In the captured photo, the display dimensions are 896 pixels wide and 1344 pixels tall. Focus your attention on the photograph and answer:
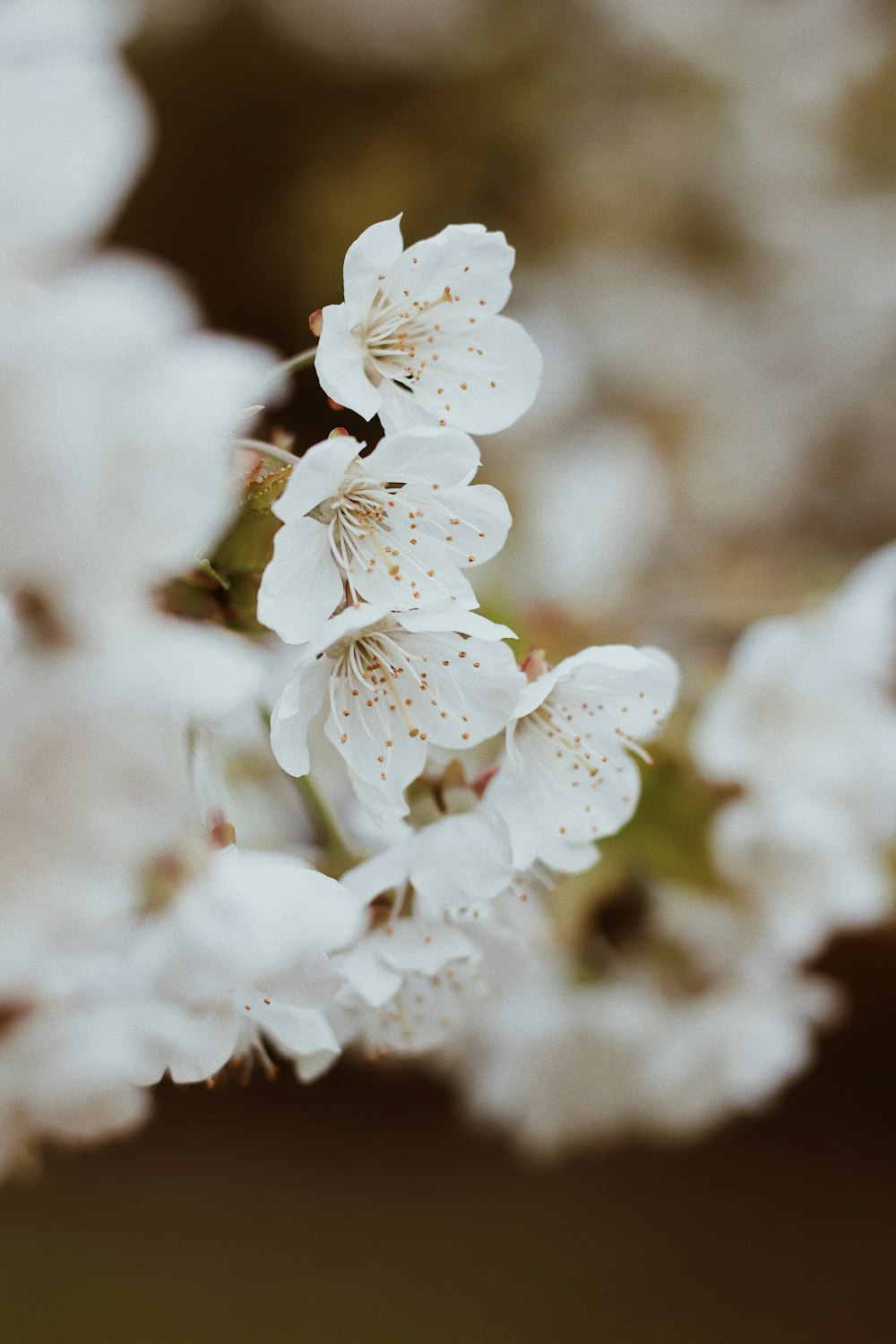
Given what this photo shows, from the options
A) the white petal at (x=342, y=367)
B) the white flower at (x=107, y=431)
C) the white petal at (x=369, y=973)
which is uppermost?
the white petal at (x=342, y=367)

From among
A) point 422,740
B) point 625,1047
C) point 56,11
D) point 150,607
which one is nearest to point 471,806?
point 422,740

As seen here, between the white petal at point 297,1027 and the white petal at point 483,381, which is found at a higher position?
the white petal at point 483,381

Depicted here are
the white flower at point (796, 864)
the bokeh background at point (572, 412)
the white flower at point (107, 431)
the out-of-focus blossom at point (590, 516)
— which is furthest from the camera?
the bokeh background at point (572, 412)

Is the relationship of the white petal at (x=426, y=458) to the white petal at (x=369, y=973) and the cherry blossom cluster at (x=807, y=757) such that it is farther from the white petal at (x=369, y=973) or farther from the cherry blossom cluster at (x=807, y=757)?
the cherry blossom cluster at (x=807, y=757)

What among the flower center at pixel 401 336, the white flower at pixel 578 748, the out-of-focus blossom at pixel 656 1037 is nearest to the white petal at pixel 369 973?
the white flower at pixel 578 748

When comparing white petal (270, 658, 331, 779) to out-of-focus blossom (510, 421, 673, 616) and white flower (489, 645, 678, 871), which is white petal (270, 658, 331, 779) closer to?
white flower (489, 645, 678, 871)

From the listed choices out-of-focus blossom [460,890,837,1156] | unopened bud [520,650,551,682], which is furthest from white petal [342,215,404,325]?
out-of-focus blossom [460,890,837,1156]

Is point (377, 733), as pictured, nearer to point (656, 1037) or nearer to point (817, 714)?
point (817, 714)

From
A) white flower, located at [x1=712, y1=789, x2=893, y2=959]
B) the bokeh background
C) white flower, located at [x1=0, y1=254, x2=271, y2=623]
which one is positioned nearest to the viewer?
white flower, located at [x1=0, y1=254, x2=271, y2=623]
